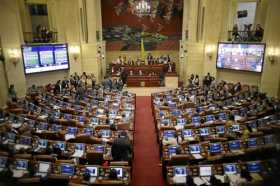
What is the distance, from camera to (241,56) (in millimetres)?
17297

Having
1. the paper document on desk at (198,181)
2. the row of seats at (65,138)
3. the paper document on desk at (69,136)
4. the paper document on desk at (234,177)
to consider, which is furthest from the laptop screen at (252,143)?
the paper document on desk at (69,136)

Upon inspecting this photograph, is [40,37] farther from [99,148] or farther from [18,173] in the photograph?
[18,173]

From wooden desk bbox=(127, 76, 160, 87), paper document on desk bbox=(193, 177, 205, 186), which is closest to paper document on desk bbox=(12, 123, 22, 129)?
paper document on desk bbox=(193, 177, 205, 186)

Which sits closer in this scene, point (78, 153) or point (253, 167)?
point (253, 167)

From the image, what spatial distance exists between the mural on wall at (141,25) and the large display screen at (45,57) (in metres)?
8.83

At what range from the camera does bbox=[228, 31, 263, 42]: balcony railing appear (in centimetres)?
1699

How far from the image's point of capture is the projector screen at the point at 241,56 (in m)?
16.3

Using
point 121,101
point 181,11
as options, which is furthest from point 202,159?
point 181,11

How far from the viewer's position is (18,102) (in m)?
12.7

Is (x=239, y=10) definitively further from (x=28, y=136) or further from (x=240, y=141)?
(x=28, y=136)

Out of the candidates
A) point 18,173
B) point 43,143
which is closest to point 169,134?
point 43,143

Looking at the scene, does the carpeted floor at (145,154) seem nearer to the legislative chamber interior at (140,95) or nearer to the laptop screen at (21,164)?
the legislative chamber interior at (140,95)

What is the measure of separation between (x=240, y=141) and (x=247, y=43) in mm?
10152

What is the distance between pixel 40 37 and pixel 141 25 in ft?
37.5
